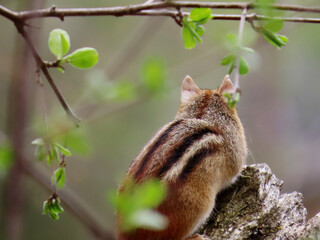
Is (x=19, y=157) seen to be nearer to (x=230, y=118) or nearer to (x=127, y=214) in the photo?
(x=127, y=214)

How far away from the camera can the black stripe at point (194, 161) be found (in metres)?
2.84

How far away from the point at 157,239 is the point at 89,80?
5.19 feet

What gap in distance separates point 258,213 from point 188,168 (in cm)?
46

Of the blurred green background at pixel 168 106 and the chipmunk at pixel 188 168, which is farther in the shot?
the blurred green background at pixel 168 106

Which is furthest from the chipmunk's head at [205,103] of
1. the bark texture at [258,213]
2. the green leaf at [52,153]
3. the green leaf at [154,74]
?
the green leaf at [154,74]

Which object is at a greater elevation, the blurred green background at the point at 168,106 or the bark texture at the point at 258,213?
the blurred green background at the point at 168,106

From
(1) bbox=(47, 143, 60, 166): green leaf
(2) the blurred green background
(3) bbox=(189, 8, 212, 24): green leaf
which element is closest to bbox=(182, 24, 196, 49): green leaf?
(3) bbox=(189, 8, 212, 24): green leaf

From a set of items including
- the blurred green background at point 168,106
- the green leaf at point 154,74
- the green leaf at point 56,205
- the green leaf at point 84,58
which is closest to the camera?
the green leaf at point 154,74

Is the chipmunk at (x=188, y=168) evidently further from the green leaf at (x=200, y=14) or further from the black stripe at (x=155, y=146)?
the green leaf at (x=200, y=14)

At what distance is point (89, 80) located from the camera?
134 centimetres

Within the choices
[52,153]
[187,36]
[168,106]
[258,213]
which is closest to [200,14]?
[187,36]

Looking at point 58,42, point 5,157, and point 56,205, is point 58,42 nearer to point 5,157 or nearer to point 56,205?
point 56,205

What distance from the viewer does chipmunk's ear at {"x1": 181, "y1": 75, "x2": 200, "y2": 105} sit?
12.6 feet

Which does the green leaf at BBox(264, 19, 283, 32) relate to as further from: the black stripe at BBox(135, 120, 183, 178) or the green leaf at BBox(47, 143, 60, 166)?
the black stripe at BBox(135, 120, 183, 178)
